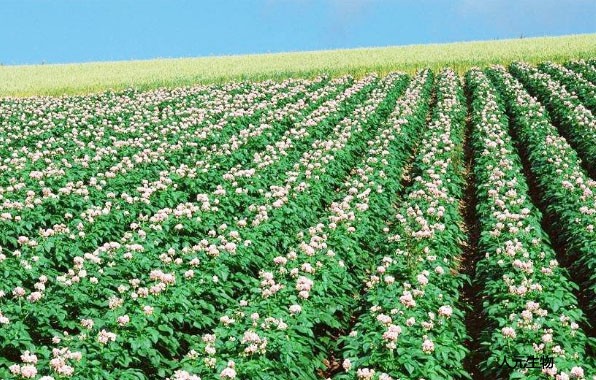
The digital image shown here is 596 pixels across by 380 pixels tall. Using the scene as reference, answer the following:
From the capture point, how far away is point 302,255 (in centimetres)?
946

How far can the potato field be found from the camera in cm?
683

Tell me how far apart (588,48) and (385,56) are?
14.0 meters

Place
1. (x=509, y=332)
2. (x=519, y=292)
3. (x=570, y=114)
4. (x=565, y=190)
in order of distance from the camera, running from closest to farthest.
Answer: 1. (x=509, y=332)
2. (x=519, y=292)
3. (x=565, y=190)
4. (x=570, y=114)

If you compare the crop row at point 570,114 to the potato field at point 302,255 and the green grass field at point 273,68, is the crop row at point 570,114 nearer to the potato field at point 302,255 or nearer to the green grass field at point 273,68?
the potato field at point 302,255

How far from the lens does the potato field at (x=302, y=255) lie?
683cm

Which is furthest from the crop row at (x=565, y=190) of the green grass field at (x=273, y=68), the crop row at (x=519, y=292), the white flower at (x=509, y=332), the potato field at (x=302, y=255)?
the green grass field at (x=273, y=68)

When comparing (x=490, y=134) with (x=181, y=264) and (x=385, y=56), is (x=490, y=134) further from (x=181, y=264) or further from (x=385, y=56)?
(x=385, y=56)

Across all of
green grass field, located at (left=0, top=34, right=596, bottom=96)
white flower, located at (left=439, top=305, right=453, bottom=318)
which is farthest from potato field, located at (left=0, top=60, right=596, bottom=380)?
green grass field, located at (left=0, top=34, right=596, bottom=96)

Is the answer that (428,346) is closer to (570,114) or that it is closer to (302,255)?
(302,255)

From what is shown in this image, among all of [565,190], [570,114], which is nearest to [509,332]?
[565,190]

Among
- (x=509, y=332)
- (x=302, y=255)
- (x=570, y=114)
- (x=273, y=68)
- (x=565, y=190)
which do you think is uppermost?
(x=273, y=68)

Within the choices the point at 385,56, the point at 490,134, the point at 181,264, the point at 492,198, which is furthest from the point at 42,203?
Answer: the point at 385,56

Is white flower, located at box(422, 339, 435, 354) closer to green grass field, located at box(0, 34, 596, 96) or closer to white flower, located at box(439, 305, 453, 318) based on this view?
white flower, located at box(439, 305, 453, 318)

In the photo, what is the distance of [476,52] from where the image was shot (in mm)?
45406
